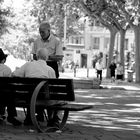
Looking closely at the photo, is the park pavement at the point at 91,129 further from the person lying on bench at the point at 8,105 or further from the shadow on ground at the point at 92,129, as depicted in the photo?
the person lying on bench at the point at 8,105

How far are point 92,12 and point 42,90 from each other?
33.8 meters

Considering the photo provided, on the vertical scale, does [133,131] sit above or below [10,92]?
below

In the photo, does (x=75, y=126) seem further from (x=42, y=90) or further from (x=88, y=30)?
(x=88, y=30)

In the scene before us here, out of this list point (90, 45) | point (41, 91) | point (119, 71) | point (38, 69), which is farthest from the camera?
point (90, 45)

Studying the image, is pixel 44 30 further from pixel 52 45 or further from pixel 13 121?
pixel 13 121

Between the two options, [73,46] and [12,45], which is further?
[73,46]

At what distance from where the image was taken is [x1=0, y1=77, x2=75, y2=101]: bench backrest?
9656mm

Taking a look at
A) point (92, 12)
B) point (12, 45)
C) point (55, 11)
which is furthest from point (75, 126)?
point (12, 45)

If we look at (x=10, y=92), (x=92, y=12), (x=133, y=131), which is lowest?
(x=133, y=131)

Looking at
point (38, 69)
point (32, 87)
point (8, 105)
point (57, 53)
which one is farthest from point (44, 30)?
point (8, 105)

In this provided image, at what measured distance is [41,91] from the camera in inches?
384

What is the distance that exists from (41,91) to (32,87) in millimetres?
150

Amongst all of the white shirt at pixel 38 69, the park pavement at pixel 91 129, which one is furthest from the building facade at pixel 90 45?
the white shirt at pixel 38 69

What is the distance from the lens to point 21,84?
32.3ft
